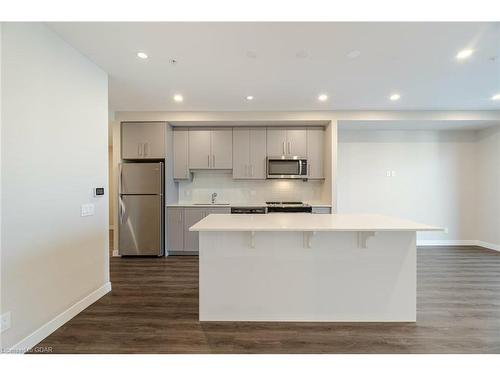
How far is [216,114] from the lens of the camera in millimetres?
4465

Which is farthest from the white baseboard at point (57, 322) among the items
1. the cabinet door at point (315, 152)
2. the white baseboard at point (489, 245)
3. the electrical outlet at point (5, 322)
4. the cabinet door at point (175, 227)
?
the white baseboard at point (489, 245)

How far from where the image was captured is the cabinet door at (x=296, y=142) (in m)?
4.75

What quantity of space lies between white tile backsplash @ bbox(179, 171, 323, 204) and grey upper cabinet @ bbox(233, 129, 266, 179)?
1.38 ft

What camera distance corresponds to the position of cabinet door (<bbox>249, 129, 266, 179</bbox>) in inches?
188

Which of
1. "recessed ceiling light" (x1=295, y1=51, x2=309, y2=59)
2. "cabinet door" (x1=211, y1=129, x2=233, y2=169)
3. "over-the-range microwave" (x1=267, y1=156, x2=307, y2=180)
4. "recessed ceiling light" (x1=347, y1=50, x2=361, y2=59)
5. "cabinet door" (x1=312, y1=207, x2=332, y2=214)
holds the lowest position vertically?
"cabinet door" (x1=312, y1=207, x2=332, y2=214)

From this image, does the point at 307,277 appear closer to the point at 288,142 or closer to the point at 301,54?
the point at 301,54

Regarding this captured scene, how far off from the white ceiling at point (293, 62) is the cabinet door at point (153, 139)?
1.65 feet

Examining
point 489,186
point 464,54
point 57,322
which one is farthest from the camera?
point 489,186

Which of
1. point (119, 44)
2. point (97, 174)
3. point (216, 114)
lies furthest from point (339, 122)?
point (97, 174)

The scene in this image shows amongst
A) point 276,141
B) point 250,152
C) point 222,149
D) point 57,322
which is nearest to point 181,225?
point 222,149

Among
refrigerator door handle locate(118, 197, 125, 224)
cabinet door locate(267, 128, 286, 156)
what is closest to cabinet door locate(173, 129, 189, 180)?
refrigerator door handle locate(118, 197, 125, 224)

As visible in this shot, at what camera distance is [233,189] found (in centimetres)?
517

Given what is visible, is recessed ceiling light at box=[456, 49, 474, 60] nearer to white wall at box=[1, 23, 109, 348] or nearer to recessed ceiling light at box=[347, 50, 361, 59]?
recessed ceiling light at box=[347, 50, 361, 59]

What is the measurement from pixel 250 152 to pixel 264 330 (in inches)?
127
